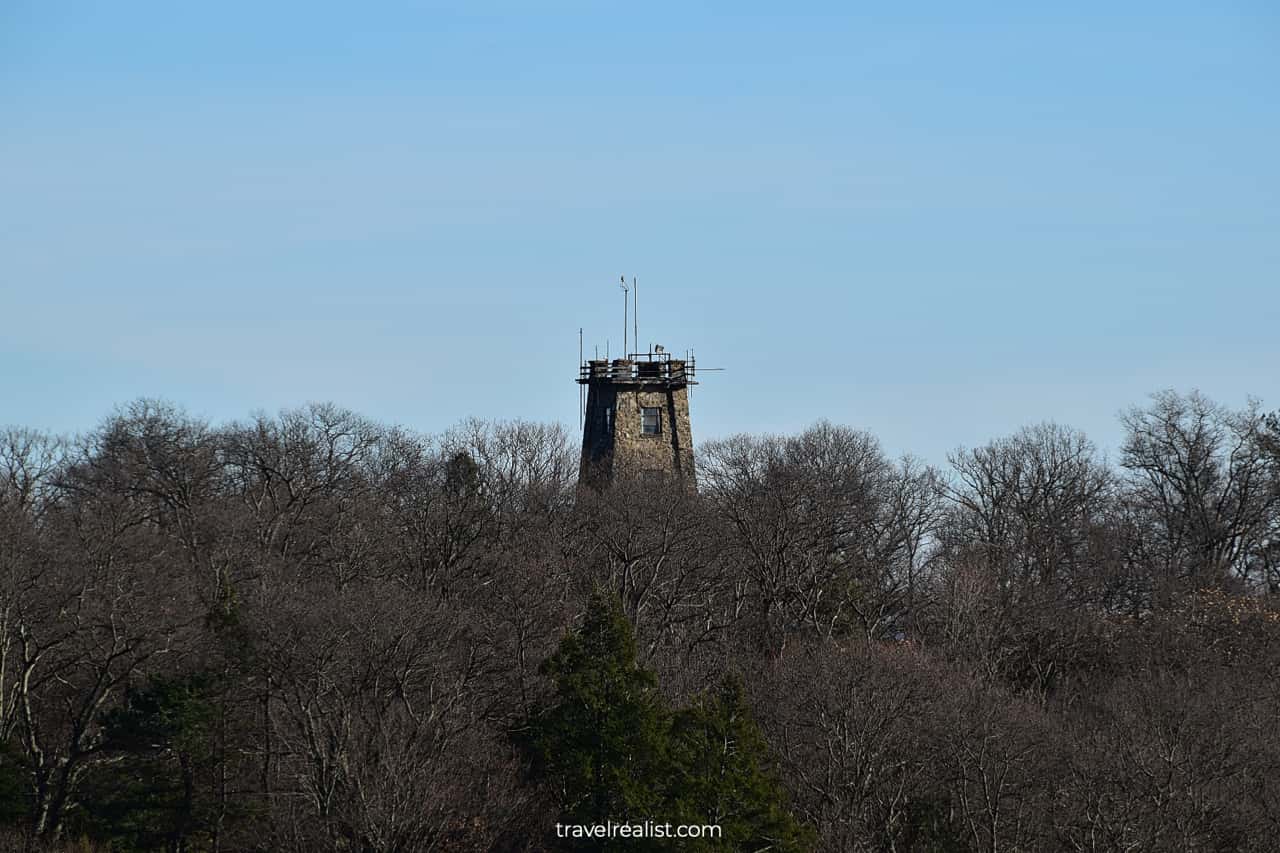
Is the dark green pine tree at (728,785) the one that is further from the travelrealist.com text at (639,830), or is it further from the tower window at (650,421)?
the tower window at (650,421)

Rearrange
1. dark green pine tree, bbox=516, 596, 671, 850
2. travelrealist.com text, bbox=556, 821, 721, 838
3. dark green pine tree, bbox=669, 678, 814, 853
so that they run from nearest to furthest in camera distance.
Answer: travelrealist.com text, bbox=556, 821, 721, 838, dark green pine tree, bbox=669, 678, 814, 853, dark green pine tree, bbox=516, 596, 671, 850

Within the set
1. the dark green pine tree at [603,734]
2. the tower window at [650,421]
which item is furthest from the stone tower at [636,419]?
the dark green pine tree at [603,734]

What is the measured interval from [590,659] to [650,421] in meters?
36.5

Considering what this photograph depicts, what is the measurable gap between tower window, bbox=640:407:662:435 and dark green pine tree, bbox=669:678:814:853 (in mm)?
36972

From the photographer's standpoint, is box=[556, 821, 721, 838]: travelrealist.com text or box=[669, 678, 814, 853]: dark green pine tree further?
box=[669, 678, 814, 853]: dark green pine tree

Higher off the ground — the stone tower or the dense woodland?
the stone tower

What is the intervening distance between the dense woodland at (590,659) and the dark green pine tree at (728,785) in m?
0.08

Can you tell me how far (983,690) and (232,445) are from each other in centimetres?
3482

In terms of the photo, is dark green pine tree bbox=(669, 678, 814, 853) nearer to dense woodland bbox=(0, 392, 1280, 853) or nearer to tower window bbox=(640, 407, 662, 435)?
dense woodland bbox=(0, 392, 1280, 853)

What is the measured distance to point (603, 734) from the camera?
4984 cm

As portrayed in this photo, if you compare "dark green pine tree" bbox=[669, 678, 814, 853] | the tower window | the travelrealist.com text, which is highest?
the tower window

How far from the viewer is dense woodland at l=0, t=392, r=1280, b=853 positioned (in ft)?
167

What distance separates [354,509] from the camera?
71.6 meters

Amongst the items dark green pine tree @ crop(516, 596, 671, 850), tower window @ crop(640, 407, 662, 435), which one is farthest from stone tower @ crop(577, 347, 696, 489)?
dark green pine tree @ crop(516, 596, 671, 850)
